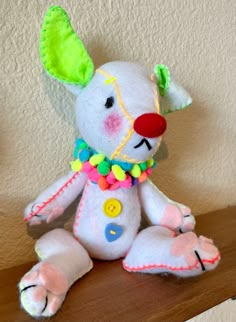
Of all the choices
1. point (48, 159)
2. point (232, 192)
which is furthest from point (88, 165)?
point (232, 192)

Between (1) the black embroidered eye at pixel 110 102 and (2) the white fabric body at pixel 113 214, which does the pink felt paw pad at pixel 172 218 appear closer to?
(2) the white fabric body at pixel 113 214

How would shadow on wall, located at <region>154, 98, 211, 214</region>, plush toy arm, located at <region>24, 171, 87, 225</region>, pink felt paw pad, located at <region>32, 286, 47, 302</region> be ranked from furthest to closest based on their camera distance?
shadow on wall, located at <region>154, 98, 211, 214</region> → plush toy arm, located at <region>24, 171, 87, 225</region> → pink felt paw pad, located at <region>32, 286, 47, 302</region>

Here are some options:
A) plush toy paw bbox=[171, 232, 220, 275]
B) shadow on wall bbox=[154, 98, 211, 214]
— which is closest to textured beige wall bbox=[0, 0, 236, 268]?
shadow on wall bbox=[154, 98, 211, 214]

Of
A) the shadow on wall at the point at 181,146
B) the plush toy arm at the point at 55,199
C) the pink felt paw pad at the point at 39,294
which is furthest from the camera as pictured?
the shadow on wall at the point at 181,146

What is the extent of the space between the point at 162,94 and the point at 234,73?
0.27 m

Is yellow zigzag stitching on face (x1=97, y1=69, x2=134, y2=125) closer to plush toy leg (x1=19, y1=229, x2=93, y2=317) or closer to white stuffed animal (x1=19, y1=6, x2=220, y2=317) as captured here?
white stuffed animal (x1=19, y1=6, x2=220, y2=317)

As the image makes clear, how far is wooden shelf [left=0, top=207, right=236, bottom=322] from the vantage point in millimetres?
390

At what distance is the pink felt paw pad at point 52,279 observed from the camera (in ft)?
1.22

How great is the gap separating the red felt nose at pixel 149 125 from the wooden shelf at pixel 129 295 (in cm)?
18

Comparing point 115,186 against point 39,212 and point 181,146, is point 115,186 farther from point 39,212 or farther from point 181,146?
point 181,146

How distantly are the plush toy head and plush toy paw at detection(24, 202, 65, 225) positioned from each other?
9 centimetres

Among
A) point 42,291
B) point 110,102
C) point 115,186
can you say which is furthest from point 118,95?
point 42,291

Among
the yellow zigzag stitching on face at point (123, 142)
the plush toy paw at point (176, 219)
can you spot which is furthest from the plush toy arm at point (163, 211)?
the yellow zigzag stitching on face at point (123, 142)

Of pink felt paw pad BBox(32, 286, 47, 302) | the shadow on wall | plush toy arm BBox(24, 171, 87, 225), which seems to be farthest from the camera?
the shadow on wall
